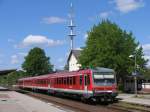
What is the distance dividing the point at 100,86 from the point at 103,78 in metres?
0.88

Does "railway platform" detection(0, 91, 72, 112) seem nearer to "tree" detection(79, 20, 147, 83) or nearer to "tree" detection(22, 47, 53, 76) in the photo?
"tree" detection(79, 20, 147, 83)

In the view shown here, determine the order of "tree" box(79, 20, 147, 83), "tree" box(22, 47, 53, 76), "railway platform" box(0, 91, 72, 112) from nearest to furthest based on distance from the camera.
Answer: "railway platform" box(0, 91, 72, 112) < "tree" box(79, 20, 147, 83) < "tree" box(22, 47, 53, 76)

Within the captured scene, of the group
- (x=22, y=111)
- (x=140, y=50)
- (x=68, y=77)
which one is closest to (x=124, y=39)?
(x=140, y=50)

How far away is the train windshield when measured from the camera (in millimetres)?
31109

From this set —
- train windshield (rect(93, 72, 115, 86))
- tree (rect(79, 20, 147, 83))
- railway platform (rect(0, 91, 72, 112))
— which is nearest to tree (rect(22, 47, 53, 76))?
tree (rect(79, 20, 147, 83))

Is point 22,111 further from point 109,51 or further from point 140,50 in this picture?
point 140,50

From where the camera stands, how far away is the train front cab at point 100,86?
3069cm

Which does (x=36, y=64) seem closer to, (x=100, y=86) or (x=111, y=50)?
(x=111, y=50)

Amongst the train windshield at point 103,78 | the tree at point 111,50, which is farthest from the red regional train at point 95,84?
the tree at point 111,50

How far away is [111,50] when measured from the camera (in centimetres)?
5800

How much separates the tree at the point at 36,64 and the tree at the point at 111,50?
69.5m

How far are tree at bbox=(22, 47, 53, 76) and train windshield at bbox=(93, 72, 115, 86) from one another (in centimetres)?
9888

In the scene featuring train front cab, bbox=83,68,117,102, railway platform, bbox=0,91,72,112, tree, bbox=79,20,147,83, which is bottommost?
railway platform, bbox=0,91,72,112

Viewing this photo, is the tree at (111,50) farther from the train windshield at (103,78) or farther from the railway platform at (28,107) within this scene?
the railway platform at (28,107)
